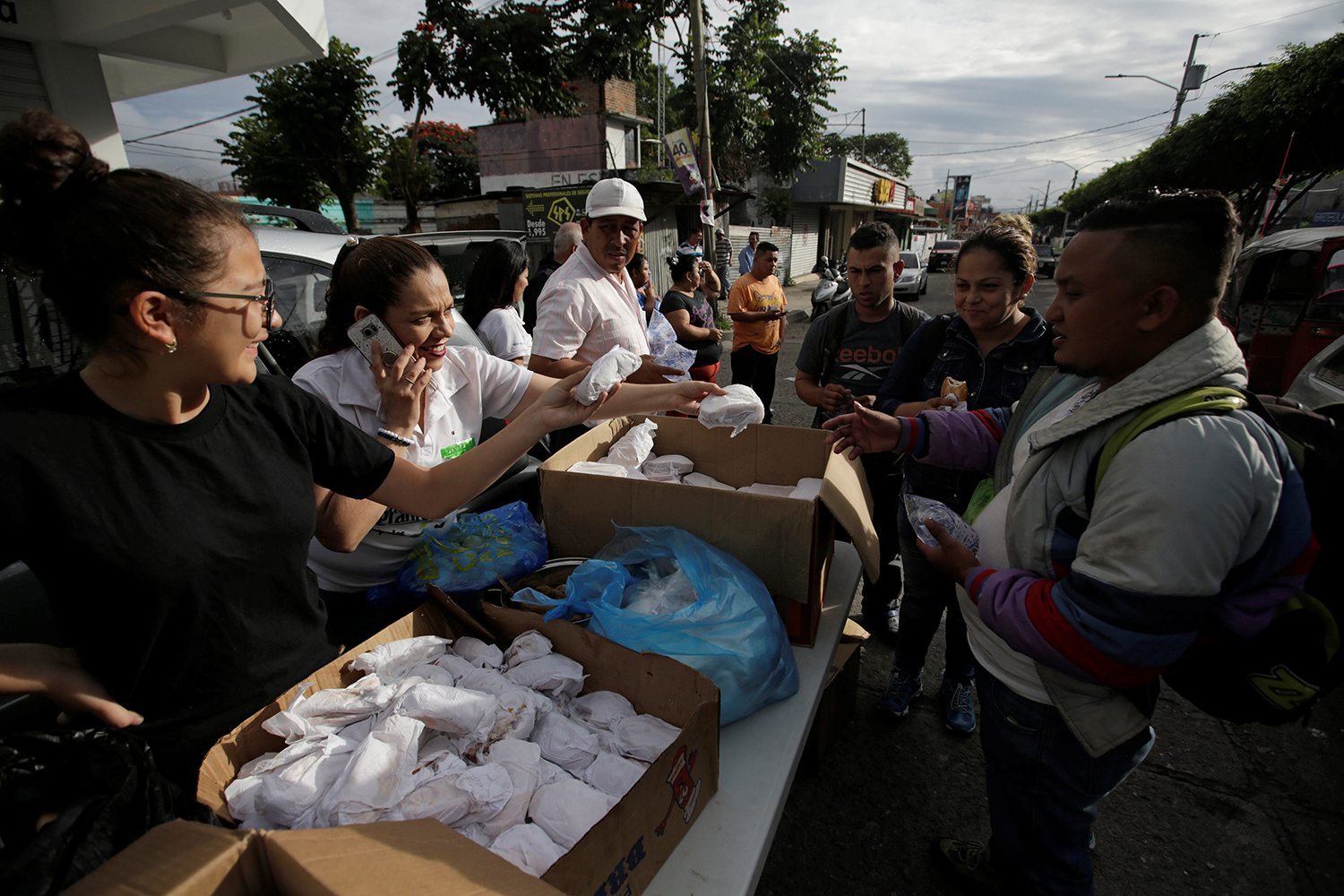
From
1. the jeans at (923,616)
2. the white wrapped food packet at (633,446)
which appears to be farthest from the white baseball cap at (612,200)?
the jeans at (923,616)

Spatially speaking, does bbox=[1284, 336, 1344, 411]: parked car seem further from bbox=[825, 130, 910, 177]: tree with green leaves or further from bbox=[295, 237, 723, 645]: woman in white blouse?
bbox=[825, 130, 910, 177]: tree with green leaves

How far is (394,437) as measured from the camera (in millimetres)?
1702

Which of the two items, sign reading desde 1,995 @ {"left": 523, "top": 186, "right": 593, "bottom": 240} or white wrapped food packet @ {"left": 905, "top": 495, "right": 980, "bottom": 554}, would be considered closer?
white wrapped food packet @ {"left": 905, "top": 495, "right": 980, "bottom": 554}

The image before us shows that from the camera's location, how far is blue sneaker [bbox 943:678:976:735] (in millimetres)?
2547

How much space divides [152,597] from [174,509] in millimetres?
150

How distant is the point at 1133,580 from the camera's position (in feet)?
3.40

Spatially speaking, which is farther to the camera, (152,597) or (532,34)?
(532,34)

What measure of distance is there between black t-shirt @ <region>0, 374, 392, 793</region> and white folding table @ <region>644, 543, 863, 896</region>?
0.87m

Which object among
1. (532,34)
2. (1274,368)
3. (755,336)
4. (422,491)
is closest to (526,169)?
(532,34)

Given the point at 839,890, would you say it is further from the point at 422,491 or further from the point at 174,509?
the point at 174,509

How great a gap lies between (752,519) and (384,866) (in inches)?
42.3

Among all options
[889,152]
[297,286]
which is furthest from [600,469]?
[889,152]

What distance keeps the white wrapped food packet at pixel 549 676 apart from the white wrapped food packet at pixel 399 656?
0.62ft

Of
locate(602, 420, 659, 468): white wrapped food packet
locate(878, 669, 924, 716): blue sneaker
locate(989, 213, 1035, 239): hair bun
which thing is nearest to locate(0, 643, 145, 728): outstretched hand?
locate(602, 420, 659, 468): white wrapped food packet
